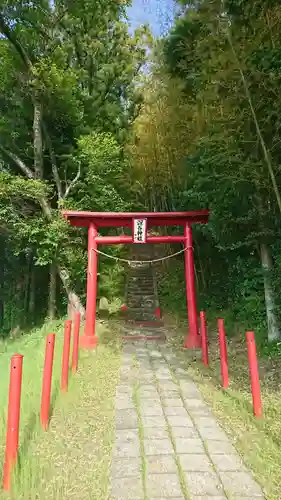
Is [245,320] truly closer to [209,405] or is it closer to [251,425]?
[209,405]

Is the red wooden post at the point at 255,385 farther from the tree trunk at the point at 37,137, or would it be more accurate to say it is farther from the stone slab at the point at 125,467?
the tree trunk at the point at 37,137

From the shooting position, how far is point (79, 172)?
9234mm

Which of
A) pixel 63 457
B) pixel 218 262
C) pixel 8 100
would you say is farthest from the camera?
pixel 8 100

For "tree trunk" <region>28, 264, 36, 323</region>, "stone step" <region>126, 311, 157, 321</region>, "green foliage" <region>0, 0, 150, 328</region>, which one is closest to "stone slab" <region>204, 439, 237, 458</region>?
"green foliage" <region>0, 0, 150, 328</region>

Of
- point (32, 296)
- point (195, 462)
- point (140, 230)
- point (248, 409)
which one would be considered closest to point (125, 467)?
point (195, 462)

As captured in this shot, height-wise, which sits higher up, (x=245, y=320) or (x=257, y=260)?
(x=257, y=260)

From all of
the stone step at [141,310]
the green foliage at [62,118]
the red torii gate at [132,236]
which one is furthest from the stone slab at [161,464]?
the stone step at [141,310]

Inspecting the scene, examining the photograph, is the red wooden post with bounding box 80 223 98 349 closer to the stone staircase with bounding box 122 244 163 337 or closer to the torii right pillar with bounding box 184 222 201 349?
the stone staircase with bounding box 122 244 163 337

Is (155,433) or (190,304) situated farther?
(190,304)

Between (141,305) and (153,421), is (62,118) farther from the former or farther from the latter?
(153,421)

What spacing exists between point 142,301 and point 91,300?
15.2 ft

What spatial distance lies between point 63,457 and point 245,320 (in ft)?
15.8

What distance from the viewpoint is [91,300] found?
7242 mm

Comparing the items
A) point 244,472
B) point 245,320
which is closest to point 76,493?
point 244,472
